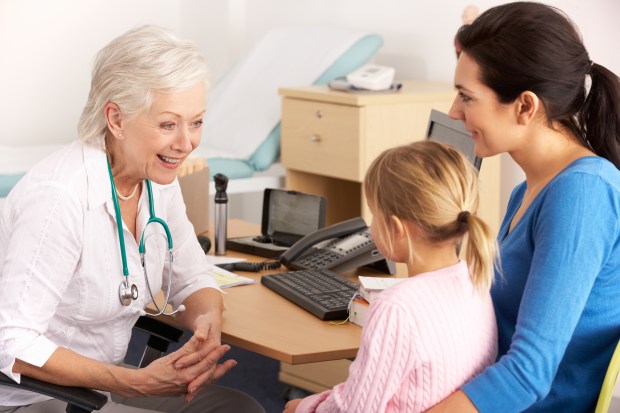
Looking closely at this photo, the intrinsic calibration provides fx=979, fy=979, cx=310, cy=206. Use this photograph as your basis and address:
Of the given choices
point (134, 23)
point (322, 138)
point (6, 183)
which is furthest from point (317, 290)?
point (134, 23)

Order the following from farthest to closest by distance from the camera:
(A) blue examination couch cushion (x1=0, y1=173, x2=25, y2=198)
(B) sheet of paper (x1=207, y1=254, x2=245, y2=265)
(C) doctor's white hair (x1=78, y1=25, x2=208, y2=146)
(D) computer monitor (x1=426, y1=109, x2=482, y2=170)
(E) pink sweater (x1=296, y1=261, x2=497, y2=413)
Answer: (A) blue examination couch cushion (x1=0, y1=173, x2=25, y2=198)
(B) sheet of paper (x1=207, y1=254, x2=245, y2=265)
(D) computer monitor (x1=426, y1=109, x2=482, y2=170)
(C) doctor's white hair (x1=78, y1=25, x2=208, y2=146)
(E) pink sweater (x1=296, y1=261, x2=497, y2=413)

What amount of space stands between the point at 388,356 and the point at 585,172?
48 cm

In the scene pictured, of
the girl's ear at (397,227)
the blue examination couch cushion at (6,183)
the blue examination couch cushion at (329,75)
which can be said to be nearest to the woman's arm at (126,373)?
the girl's ear at (397,227)

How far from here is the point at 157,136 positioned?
6.81 ft

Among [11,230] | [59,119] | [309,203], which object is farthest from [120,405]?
[59,119]

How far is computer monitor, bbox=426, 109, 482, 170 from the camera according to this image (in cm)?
232

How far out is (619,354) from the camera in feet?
5.47

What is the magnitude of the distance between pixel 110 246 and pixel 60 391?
336 millimetres

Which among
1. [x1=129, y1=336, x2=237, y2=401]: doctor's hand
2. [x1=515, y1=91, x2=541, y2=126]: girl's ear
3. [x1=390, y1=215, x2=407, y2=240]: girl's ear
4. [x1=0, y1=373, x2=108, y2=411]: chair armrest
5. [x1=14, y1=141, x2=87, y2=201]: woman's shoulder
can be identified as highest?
[x1=515, y1=91, x2=541, y2=126]: girl's ear

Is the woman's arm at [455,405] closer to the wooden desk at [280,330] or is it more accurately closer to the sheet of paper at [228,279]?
the wooden desk at [280,330]

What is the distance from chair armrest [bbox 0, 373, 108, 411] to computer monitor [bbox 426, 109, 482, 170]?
3.22ft

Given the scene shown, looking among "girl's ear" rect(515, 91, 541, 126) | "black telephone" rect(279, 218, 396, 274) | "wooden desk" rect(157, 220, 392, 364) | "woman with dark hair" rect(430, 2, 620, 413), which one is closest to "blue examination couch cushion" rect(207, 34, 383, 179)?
"black telephone" rect(279, 218, 396, 274)

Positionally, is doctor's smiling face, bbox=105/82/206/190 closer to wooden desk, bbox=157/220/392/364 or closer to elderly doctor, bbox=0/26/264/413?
elderly doctor, bbox=0/26/264/413

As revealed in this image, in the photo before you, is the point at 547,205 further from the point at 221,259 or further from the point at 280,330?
the point at 221,259
